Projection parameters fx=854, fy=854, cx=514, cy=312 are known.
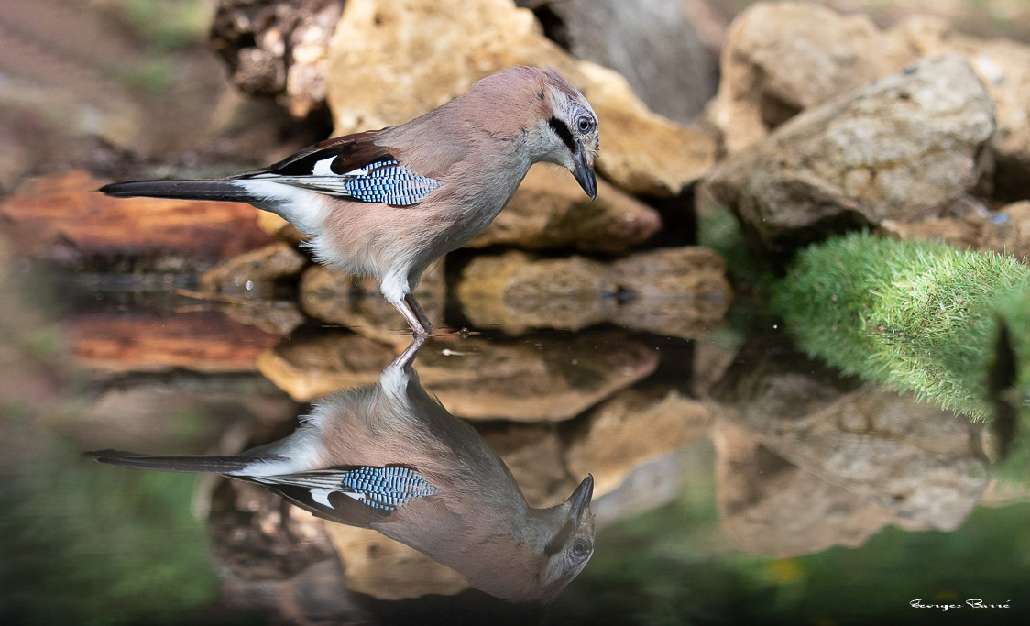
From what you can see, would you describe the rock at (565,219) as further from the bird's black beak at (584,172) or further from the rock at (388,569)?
the rock at (388,569)

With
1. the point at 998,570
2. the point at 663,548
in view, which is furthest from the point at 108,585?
the point at 998,570

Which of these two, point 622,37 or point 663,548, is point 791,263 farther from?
point 663,548

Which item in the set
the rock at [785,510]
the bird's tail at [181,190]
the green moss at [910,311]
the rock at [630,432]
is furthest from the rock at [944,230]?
the bird's tail at [181,190]

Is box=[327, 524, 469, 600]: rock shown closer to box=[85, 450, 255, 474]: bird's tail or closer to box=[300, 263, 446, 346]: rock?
box=[85, 450, 255, 474]: bird's tail

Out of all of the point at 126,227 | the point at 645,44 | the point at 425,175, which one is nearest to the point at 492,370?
the point at 425,175

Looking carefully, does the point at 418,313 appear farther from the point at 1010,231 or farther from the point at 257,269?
the point at 1010,231

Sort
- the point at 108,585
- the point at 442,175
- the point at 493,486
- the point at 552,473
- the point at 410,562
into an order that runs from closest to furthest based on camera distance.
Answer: the point at 108,585 → the point at 410,562 → the point at 493,486 → the point at 552,473 → the point at 442,175
